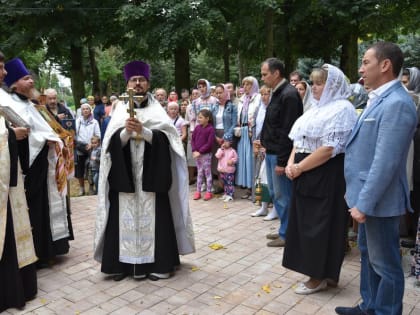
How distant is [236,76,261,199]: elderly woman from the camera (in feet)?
24.6

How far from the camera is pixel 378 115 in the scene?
2.97 m

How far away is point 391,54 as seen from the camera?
2951 millimetres

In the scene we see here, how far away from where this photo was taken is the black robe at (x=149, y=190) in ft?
14.4

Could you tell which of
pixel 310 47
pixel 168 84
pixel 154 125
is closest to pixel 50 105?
pixel 154 125

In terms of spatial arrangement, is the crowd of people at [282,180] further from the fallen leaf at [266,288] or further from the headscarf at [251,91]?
→ the headscarf at [251,91]

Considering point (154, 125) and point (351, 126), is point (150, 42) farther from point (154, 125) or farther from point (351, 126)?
point (351, 126)

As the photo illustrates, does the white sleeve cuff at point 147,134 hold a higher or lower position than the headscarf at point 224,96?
lower

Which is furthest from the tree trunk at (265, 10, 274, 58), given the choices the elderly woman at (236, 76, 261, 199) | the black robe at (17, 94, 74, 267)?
the black robe at (17, 94, 74, 267)

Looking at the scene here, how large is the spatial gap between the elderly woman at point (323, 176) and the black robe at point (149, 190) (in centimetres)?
135

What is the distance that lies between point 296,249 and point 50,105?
5.94 m

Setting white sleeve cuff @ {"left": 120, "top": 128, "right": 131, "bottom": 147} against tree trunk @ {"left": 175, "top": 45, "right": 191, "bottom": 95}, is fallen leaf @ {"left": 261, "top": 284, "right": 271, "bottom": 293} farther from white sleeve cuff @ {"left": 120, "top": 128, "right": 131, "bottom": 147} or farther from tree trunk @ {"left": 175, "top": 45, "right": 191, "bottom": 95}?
tree trunk @ {"left": 175, "top": 45, "right": 191, "bottom": 95}

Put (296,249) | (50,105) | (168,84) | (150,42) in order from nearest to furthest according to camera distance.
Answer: (296,249) → (50,105) → (150,42) → (168,84)

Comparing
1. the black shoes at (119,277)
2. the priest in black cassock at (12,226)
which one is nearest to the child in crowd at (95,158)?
the black shoes at (119,277)

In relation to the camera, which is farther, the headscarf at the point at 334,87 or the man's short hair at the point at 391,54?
the headscarf at the point at 334,87
